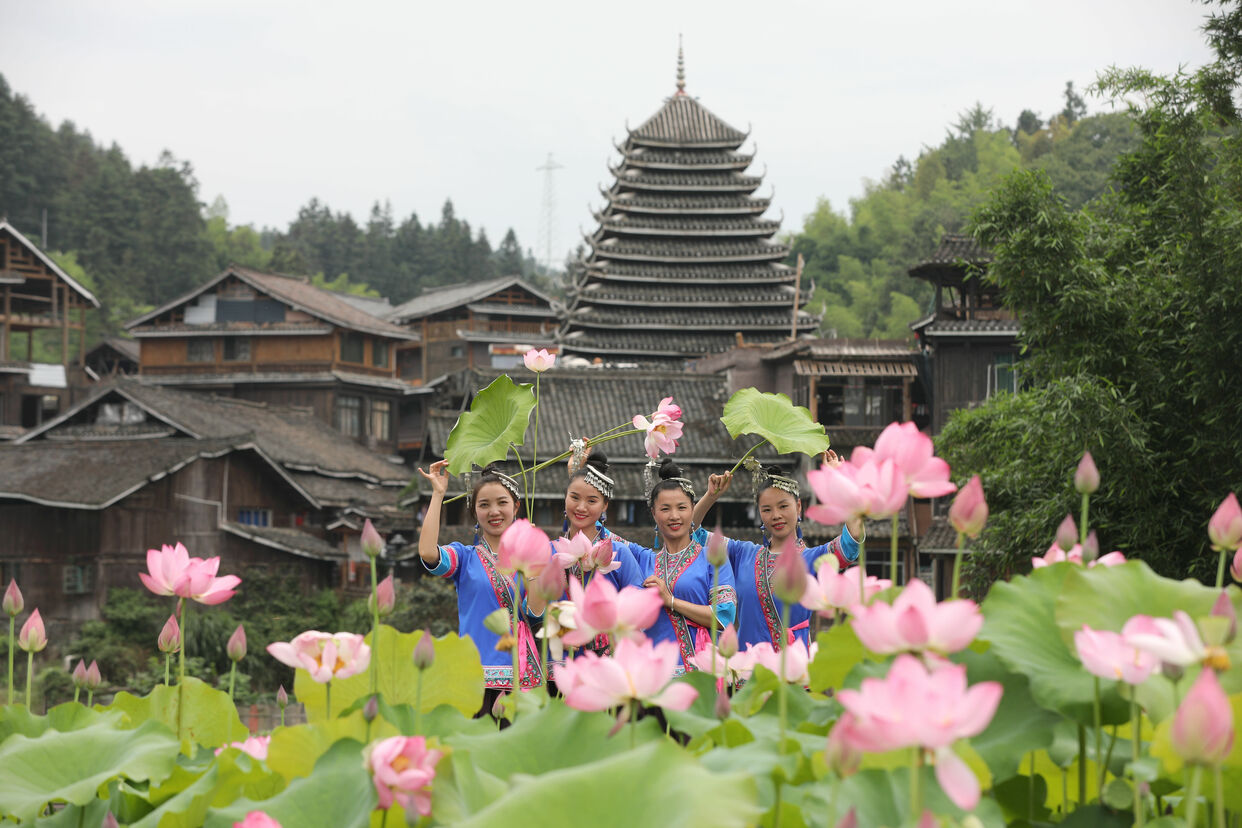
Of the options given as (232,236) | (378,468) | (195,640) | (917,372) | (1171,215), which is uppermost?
(232,236)

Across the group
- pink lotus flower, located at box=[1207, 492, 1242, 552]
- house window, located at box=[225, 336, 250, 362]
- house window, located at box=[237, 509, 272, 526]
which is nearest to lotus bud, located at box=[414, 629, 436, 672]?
pink lotus flower, located at box=[1207, 492, 1242, 552]

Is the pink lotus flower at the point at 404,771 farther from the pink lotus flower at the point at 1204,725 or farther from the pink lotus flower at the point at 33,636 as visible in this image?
the pink lotus flower at the point at 33,636

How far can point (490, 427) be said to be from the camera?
3957 millimetres

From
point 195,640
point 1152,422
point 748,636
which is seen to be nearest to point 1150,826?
point 748,636

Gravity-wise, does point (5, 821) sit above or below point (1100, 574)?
below

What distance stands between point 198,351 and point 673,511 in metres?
33.6

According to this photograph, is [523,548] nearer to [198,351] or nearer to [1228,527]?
[1228,527]

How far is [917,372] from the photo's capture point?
73.0 feet

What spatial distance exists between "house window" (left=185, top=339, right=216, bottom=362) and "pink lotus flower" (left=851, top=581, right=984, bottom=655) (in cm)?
3632

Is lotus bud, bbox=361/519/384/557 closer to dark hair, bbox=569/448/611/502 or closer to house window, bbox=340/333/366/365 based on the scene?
dark hair, bbox=569/448/611/502

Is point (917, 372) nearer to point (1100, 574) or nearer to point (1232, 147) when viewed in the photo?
point (1232, 147)

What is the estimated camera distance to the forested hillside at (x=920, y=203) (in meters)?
53.8

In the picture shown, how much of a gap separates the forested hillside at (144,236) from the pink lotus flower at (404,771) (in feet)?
169

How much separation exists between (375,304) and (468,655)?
50801 millimetres
